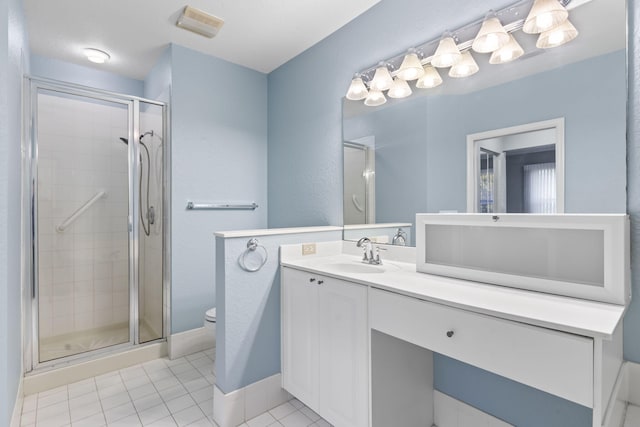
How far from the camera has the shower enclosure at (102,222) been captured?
7.79ft

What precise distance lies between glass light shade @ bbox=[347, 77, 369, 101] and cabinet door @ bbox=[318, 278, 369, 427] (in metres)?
1.24

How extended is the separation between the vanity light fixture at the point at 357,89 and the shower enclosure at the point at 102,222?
4.98 feet

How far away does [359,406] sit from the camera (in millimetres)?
1368

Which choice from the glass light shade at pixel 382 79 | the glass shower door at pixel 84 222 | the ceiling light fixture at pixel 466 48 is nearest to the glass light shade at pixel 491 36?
the ceiling light fixture at pixel 466 48

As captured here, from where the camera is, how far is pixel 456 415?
1.55 m

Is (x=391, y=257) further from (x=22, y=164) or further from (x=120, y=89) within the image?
(x=120, y=89)

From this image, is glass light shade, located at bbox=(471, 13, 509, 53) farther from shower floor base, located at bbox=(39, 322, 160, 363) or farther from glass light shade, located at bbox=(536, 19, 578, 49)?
shower floor base, located at bbox=(39, 322, 160, 363)

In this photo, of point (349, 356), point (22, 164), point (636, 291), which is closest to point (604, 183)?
point (636, 291)

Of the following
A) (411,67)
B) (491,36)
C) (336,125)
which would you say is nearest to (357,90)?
(336,125)

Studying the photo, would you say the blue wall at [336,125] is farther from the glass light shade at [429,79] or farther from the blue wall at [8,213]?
the blue wall at [8,213]

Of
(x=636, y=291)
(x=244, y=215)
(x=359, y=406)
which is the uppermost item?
(x=244, y=215)

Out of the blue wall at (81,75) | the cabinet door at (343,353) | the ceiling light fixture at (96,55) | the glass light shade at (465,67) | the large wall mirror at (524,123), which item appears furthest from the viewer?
the blue wall at (81,75)

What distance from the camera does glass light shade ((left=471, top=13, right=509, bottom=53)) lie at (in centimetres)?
141

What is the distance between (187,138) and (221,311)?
4.94ft
